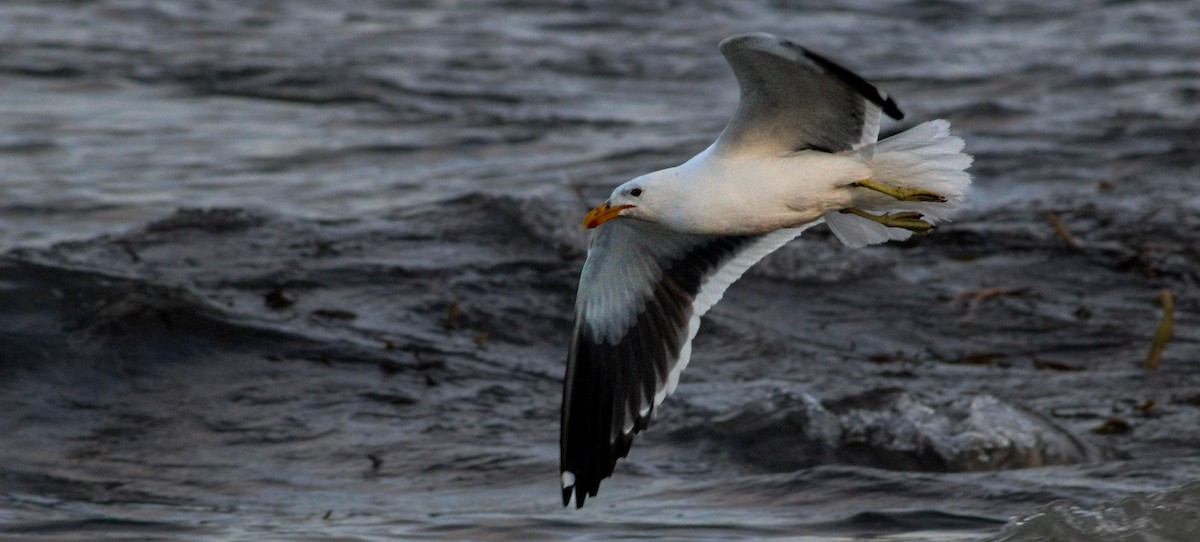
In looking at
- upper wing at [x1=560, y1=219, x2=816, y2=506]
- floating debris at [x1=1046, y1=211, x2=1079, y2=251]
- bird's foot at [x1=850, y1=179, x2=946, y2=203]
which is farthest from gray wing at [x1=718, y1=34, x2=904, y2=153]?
floating debris at [x1=1046, y1=211, x2=1079, y2=251]

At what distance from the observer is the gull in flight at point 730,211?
185 inches

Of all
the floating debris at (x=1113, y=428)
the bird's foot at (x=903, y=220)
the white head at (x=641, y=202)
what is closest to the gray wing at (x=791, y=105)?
the white head at (x=641, y=202)

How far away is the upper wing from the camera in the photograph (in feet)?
18.0

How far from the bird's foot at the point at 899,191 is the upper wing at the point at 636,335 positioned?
25.1 inches

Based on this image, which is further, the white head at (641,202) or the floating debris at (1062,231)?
the floating debris at (1062,231)

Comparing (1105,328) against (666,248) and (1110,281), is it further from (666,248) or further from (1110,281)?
(666,248)

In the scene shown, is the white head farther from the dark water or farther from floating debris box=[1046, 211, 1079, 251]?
floating debris box=[1046, 211, 1079, 251]

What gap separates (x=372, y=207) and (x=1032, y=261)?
3.80m

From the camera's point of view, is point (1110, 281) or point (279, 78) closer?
point (1110, 281)

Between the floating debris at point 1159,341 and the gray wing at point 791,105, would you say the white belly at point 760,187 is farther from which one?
the floating debris at point 1159,341

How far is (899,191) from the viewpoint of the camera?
15.9 feet

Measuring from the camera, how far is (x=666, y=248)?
217 inches

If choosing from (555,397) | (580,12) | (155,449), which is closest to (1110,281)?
(555,397)

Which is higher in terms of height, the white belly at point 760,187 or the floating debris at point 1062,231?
the floating debris at point 1062,231
